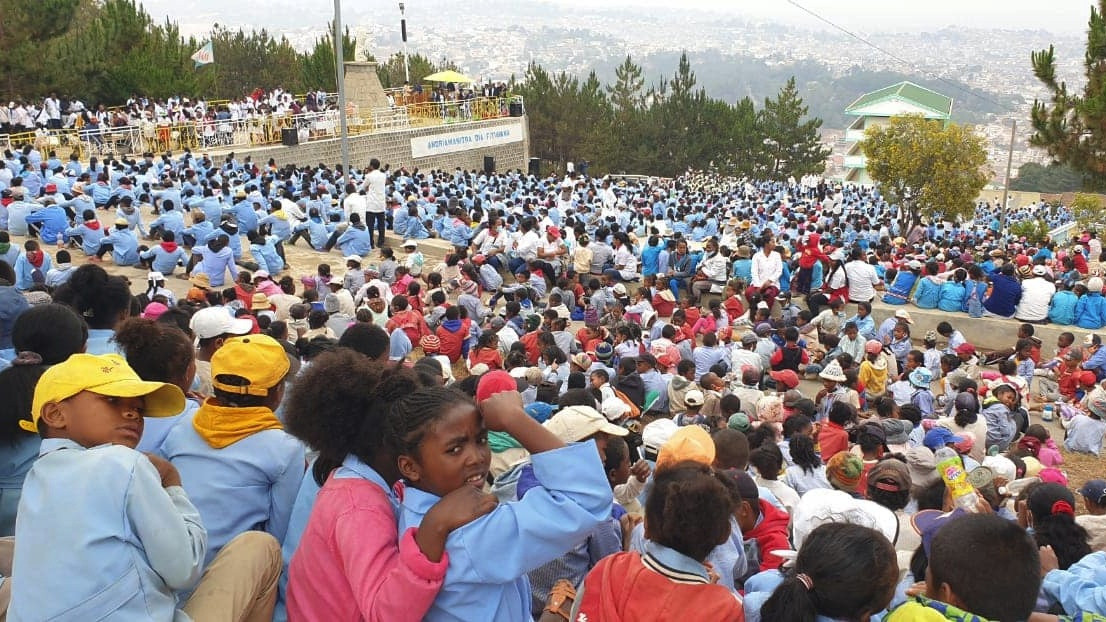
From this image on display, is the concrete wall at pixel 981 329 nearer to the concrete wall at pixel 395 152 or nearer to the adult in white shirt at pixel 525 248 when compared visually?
the adult in white shirt at pixel 525 248

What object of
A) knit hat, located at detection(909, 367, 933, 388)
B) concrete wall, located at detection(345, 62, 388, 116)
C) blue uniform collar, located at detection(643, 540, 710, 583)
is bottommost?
knit hat, located at detection(909, 367, 933, 388)

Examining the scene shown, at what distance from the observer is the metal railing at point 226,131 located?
1978 cm

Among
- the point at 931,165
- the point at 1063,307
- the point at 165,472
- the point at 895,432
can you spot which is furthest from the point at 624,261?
the point at 931,165

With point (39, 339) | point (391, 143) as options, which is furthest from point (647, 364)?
point (391, 143)

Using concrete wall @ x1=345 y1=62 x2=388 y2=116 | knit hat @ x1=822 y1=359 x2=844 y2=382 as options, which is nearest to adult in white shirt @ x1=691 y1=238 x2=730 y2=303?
knit hat @ x1=822 y1=359 x2=844 y2=382

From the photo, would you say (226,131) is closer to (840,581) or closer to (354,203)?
(354,203)

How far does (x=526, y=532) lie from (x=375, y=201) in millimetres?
12952

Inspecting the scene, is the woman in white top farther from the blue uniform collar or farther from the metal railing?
the metal railing

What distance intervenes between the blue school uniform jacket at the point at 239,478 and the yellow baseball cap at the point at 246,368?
0.15 metres

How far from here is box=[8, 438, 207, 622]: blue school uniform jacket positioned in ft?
6.22

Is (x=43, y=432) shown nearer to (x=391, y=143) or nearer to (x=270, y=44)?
(x=391, y=143)

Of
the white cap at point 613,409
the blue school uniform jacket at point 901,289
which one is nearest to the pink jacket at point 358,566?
the white cap at point 613,409

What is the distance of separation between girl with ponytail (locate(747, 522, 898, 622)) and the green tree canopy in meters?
20.4

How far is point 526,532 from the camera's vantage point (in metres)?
1.84
